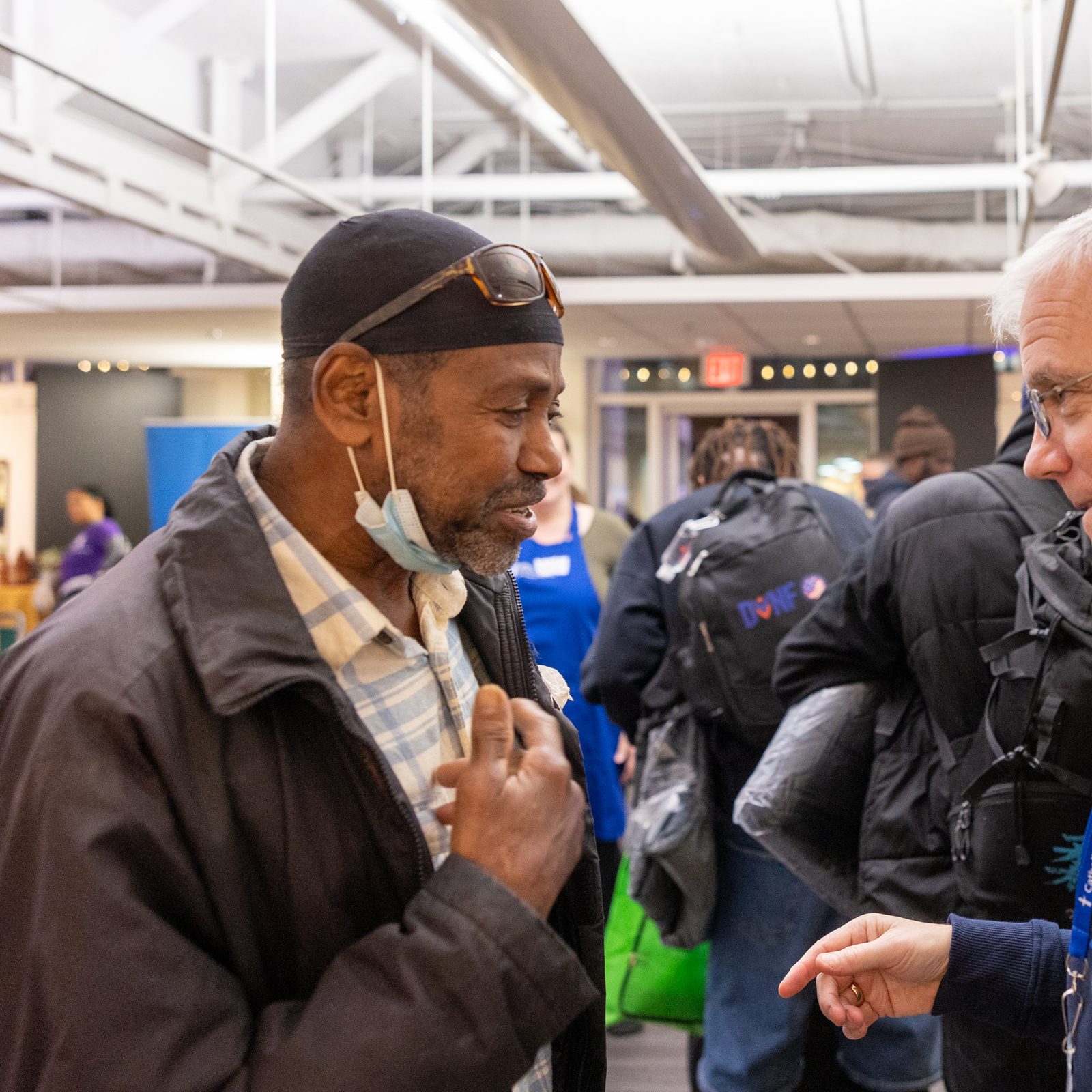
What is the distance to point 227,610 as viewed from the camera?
3.32ft

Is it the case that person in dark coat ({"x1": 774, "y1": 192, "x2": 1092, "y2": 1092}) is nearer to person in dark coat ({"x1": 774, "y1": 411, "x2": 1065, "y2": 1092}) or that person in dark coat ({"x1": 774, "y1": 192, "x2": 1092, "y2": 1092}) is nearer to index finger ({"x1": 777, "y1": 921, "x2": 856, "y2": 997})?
person in dark coat ({"x1": 774, "y1": 411, "x2": 1065, "y2": 1092})

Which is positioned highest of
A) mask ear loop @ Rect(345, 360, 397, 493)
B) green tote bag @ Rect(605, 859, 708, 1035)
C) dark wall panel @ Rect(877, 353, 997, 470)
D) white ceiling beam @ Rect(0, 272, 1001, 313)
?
white ceiling beam @ Rect(0, 272, 1001, 313)

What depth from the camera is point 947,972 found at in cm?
139

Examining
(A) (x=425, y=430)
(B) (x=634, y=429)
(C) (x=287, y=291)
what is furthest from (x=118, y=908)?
(B) (x=634, y=429)

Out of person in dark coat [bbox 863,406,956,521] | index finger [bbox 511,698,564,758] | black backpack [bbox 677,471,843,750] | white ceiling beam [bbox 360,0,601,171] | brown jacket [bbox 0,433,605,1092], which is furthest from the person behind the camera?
person in dark coat [bbox 863,406,956,521]

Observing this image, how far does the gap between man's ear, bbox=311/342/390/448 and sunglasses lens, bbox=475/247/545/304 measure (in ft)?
0.42

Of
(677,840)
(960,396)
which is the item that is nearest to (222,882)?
(677,840)

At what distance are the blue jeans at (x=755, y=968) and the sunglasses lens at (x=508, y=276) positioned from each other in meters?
Answer: 2.09

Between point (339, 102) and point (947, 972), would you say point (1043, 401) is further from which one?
point (339, 102)

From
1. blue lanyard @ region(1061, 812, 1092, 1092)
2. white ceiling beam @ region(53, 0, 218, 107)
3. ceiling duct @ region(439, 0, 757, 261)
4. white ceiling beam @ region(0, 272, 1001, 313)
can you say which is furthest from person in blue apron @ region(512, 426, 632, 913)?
white ceiling beam @ region(0, 272, 1001, 313)

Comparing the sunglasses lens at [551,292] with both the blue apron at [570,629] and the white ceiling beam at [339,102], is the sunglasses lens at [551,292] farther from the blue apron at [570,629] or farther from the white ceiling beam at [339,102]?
the white ceiling beam at [339,102]

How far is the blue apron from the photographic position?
353 cm

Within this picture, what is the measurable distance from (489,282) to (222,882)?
22.3 inches

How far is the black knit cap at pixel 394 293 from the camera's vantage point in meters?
1.08
